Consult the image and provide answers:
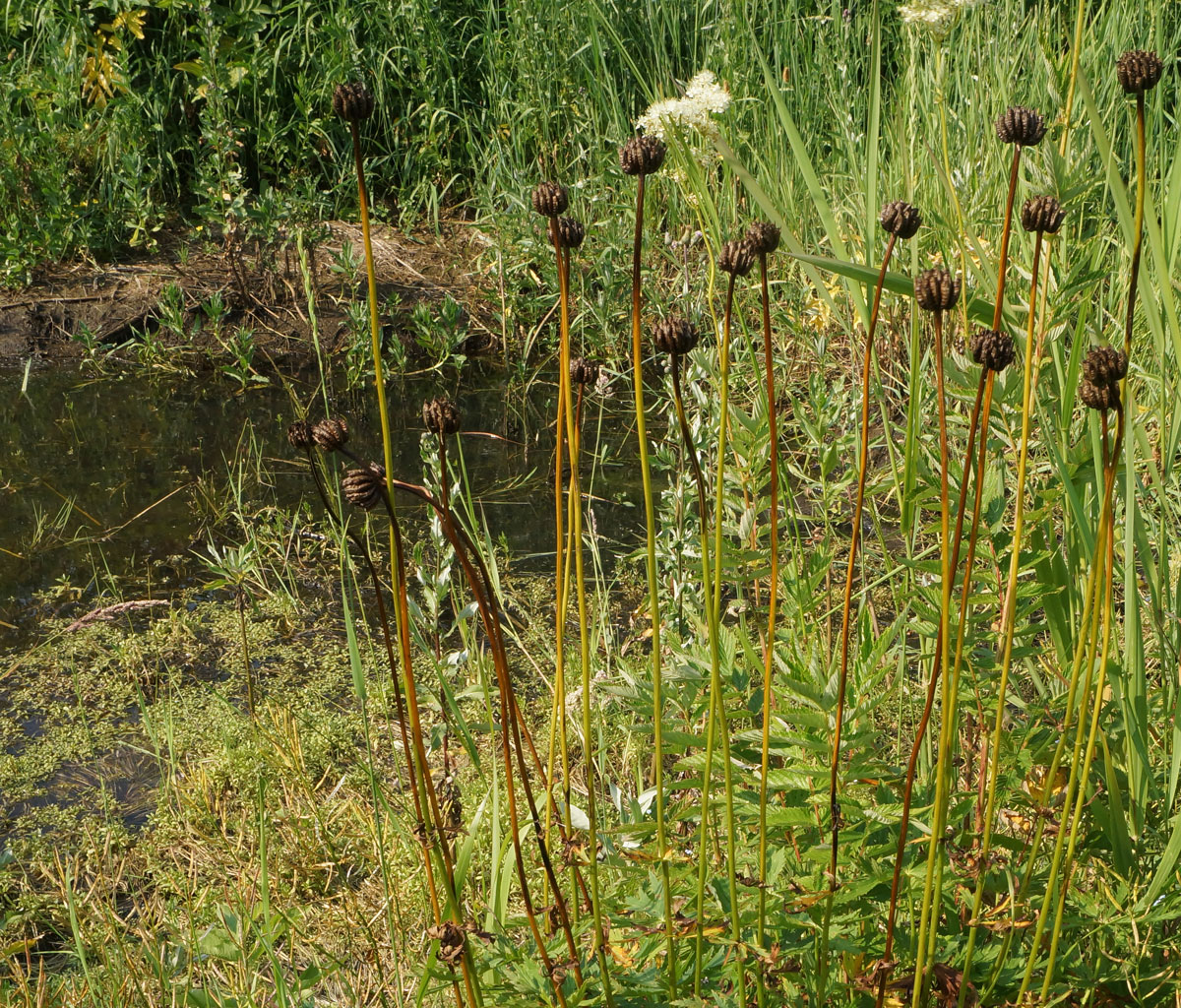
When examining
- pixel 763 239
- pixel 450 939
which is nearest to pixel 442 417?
pixel 763 239

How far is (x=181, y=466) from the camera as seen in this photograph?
3393 millimetres

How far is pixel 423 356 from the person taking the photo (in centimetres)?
417

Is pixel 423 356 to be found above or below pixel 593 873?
below

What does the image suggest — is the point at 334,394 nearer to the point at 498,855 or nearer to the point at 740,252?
the point at 498,855

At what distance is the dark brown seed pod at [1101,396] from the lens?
875 millimetres

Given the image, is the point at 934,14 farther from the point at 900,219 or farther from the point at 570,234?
the point at 570,234

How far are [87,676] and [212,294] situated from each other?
2065mm

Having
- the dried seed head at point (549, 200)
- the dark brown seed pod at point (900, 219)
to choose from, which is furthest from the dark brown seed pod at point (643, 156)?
the dark brown seed pod at point (900, 219)

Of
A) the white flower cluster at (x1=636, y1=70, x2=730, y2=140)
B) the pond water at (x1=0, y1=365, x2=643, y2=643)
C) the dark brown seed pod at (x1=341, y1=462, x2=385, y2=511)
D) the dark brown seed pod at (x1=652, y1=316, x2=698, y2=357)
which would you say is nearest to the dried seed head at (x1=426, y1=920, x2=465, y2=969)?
the dark brown seed pod at (x1=341, y1=462, x2=385, y2=511)

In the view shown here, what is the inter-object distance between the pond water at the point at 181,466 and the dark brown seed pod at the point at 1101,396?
1.73 m

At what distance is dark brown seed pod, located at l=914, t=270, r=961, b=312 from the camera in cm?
93

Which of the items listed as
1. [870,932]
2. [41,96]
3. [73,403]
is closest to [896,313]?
[870,932]

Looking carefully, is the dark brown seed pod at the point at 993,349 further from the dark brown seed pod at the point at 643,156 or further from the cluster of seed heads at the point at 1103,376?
the dark brown seed pod at the point at 643,156

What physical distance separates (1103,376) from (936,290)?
14 cm
